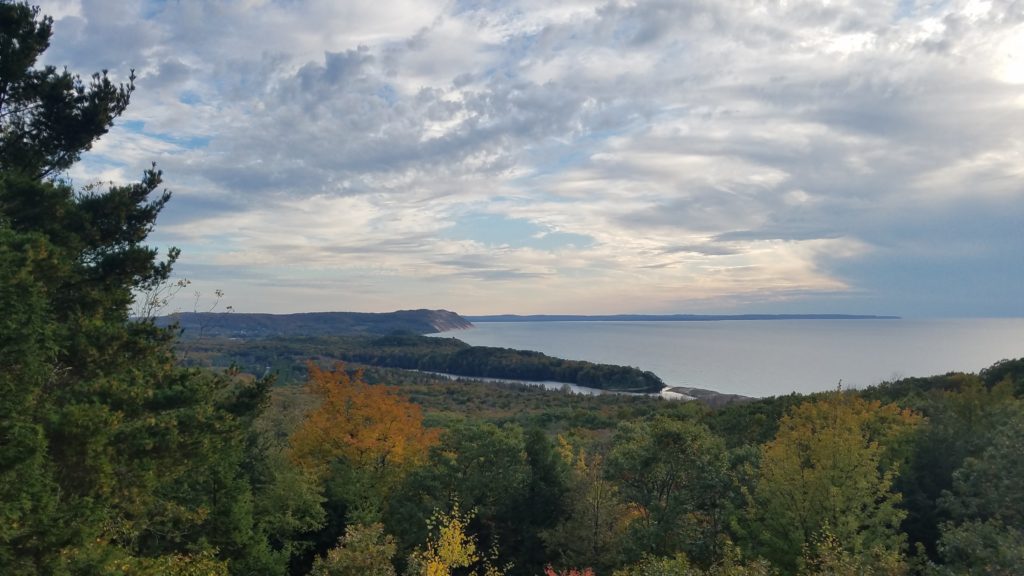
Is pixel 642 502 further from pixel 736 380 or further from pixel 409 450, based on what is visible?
pixel 736 380

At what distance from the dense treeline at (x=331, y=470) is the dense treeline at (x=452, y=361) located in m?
97.6

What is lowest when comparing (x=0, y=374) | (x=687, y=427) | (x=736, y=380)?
(x=736, y=380)

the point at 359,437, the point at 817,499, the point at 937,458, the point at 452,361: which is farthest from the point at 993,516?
the point at 452,361

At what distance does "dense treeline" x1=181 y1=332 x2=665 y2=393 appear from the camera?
13225 cm

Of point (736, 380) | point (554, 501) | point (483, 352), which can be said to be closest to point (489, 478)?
point (554, 501)

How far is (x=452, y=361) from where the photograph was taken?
568 feet

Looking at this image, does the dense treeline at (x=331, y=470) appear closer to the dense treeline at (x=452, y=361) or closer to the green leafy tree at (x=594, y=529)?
the green leafy tree at (x=594, y=529)

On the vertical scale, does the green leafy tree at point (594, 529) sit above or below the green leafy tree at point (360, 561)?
below

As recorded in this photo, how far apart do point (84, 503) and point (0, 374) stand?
2747mm

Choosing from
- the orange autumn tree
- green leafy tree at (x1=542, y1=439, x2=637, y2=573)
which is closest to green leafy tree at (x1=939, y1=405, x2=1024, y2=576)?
green leafy tree at (x1=542, y1=439, x2=637, y2=573)

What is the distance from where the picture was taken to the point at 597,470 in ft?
80.6

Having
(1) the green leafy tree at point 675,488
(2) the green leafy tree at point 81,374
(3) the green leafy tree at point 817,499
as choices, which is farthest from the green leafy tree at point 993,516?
(2) the green leafy tree at point 81,374

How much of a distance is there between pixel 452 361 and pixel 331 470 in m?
146

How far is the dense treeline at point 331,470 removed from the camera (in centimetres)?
1066
